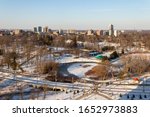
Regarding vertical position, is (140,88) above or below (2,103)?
below

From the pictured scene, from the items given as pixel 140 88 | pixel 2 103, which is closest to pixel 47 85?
pixel 140 88

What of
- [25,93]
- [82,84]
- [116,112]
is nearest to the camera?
[116,112]

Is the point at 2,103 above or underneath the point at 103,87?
above

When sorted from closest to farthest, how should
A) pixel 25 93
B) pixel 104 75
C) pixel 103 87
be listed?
pixel 25 93 < pixel 103 87 < pixel 104 75

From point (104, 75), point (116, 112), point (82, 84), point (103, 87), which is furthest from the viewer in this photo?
point (104, 75)

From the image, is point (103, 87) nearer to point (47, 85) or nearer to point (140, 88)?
point (140, 88)

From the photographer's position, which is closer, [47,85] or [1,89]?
[1,89]

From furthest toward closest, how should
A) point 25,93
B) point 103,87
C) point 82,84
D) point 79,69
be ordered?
point 79,69
point 82,84
point 103,87
point 25,93

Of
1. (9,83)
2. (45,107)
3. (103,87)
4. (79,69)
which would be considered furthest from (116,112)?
(79,69)

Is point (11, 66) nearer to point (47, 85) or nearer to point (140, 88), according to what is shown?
point (47, 85)
